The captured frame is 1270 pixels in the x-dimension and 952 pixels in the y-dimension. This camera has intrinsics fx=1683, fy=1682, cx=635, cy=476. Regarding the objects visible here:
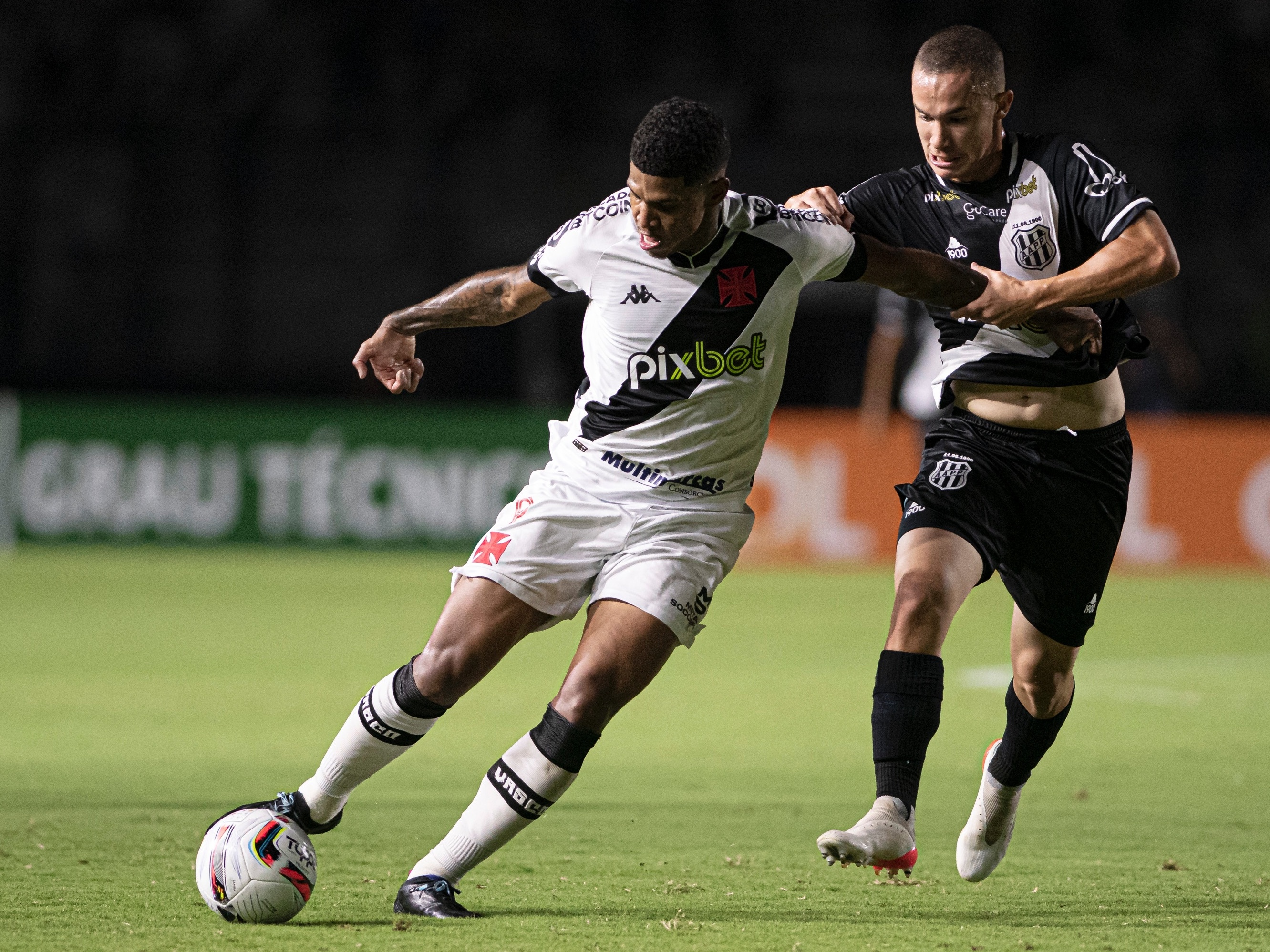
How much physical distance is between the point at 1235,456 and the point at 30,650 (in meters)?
10.9

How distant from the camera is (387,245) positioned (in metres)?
20.9

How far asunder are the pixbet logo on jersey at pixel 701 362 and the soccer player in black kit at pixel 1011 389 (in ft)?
1.82

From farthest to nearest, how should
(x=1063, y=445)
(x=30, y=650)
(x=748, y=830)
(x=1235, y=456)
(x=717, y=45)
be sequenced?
(x=717, y=45), (x=1235, y=456), (x=30, y=650), (x=748, y=830), (x=1063, y=445)

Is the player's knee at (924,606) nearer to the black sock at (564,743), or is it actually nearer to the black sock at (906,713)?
the black sock at (906,713)

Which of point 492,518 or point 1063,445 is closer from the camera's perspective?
point 1063,445

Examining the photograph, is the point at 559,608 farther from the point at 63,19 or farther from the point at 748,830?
the point at 63,19

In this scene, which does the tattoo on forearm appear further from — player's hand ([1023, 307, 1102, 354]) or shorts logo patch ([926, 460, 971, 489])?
player's hand ([1023, 307, 1102, 354])

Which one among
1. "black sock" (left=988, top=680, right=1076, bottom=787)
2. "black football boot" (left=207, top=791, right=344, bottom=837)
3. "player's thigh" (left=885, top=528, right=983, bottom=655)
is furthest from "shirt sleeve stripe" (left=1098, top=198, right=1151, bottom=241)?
"black football boot" (left=207, top=791, right=344, bottom=837)

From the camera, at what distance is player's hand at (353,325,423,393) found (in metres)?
4.71

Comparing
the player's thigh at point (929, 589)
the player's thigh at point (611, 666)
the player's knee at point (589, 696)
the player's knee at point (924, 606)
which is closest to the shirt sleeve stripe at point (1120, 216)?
the player's thigh at point (929, 589)

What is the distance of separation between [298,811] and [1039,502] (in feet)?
7.42

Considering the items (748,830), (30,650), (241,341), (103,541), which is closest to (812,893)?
(748,830)

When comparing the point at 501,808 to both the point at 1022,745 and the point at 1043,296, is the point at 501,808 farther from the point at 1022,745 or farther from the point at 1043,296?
the point at 1043,296

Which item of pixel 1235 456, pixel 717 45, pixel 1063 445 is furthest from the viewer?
pixel 717 45
